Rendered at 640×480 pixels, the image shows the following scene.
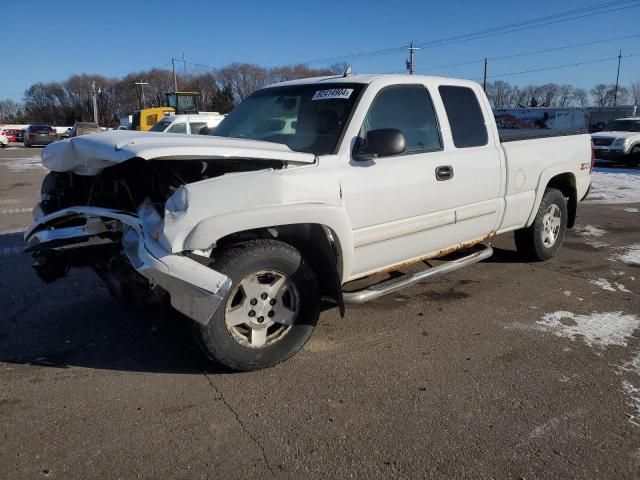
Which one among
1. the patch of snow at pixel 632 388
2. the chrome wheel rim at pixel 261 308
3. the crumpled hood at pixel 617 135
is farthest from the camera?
the crumpled hood at pixel 617 135

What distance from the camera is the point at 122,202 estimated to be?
3578 mm

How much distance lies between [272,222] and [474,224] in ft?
7.41

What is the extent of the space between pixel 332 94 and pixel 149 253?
197cm

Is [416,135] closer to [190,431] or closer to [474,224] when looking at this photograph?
[474,224]

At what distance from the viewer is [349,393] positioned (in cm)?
315

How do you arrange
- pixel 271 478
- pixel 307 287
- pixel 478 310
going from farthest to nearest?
pixel 478 310 → pixel 307 287 → pixel 271 478

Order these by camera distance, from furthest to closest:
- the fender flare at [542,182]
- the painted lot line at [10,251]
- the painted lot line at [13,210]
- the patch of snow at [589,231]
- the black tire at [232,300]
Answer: the painted lot line at [13,210], the patch of snow at [589,231], the painted lot line at [10,251], the fender flare at [542,182], the black tire at [232,300]

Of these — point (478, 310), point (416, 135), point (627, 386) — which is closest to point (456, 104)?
point (416, 135)

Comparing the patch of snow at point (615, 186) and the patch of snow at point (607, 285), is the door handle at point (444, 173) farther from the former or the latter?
the patch of snow at point (615, 186)

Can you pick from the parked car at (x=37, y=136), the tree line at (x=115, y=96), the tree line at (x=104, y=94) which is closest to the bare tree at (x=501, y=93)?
the tree line at (x=115, y=96)

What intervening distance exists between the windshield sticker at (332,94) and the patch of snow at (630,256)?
414 cm

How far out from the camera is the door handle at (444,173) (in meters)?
4.17

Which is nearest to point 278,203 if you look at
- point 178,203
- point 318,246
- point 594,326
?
point 318,246

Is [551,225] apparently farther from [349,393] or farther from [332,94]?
[349,393]
